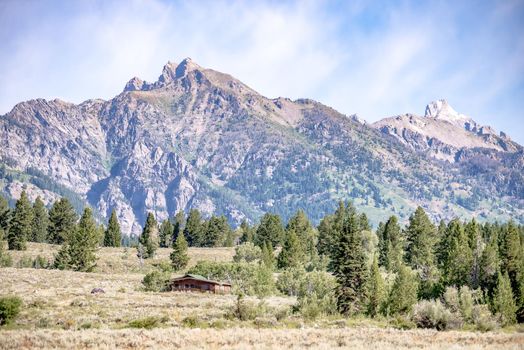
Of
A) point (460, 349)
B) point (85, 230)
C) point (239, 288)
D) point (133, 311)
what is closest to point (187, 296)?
point (239, 288)

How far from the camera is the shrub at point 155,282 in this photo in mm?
85225

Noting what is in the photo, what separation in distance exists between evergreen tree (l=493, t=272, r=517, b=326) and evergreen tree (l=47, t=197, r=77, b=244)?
103958mm

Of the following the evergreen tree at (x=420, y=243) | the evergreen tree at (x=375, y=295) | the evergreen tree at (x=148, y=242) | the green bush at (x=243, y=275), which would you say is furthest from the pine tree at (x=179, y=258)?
the evergreen tree at (x=375, y=295)

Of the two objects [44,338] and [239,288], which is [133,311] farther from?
[239,288]

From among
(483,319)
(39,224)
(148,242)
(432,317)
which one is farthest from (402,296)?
(39,224)

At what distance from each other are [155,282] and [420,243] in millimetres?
62151

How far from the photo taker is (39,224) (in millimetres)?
154875

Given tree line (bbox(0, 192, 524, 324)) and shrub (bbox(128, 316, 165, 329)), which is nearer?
shrub (bbox(128, 316, 165, 329))

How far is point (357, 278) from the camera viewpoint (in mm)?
70750

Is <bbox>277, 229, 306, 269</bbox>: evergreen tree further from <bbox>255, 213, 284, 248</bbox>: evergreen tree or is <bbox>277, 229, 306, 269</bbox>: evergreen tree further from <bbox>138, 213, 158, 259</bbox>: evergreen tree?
<bbox>138, 213, 158, 259</bbox>: evergreen tree

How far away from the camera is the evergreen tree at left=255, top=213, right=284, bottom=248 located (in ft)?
485

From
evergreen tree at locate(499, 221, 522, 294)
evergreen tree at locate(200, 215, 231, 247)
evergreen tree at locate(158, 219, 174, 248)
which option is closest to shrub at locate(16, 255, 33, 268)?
evergreen tree at locate(158, 219, 174, 248)

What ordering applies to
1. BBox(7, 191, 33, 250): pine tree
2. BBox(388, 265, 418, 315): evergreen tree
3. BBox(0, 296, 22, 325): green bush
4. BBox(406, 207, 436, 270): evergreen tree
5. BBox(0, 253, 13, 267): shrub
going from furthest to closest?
BBox(7, 191, 33, 250): pine tree → BBox(406, 207, 436, 270): evergreen tree → BBox(0, 253, 13, 267): shrub → BBox(388, 265, 418, 315): evergreen tree → BBox(0, 296, 22, 325): green bush

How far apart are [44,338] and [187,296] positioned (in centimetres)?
4400
